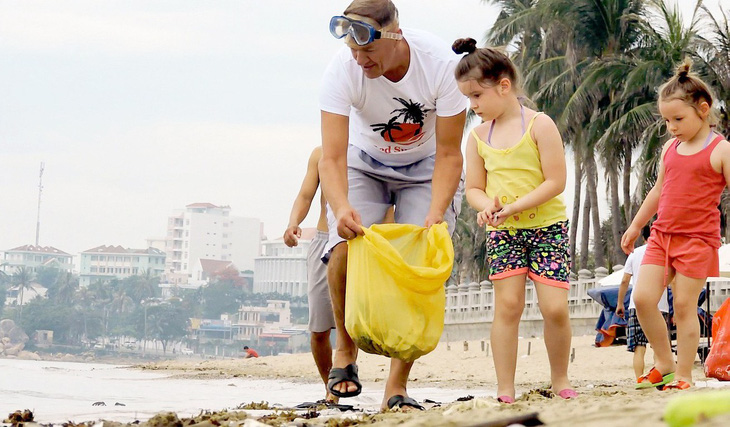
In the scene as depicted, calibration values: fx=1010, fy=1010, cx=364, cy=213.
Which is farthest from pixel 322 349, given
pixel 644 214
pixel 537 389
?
pixel 644 214

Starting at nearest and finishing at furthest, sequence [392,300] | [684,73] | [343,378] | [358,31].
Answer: [392,300], [358,31], [343,378], [684,73]

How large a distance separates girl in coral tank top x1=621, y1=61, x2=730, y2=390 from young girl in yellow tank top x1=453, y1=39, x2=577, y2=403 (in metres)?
0.71

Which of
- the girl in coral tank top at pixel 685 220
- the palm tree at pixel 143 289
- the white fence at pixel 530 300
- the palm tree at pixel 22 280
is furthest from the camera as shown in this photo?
the palm tree at pixel 143 289

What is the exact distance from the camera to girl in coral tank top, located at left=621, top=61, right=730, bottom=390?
17.0 feet

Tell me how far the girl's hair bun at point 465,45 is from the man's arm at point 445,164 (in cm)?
30

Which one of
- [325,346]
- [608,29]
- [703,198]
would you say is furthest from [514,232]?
[608,29]

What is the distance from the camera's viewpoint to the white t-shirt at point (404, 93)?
15.7 feet

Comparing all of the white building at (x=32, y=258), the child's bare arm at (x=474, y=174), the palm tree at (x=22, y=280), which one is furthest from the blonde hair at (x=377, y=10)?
the white building at (x=32, y=258)

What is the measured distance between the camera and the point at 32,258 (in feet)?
608

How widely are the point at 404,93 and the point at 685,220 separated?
1633 mm

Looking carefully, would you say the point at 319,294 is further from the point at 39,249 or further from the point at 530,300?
the point at 39,249

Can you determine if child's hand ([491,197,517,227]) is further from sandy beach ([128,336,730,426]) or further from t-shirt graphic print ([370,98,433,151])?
sandy beach ([128,336,730,426])

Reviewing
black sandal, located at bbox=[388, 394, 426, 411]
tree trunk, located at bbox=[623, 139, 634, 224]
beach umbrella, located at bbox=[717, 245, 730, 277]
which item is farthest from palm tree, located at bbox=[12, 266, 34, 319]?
black sandal, located at bbox=[388, 394, 426, 411]

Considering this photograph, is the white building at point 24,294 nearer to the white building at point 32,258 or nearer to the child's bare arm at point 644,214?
the white building at point 32,258
